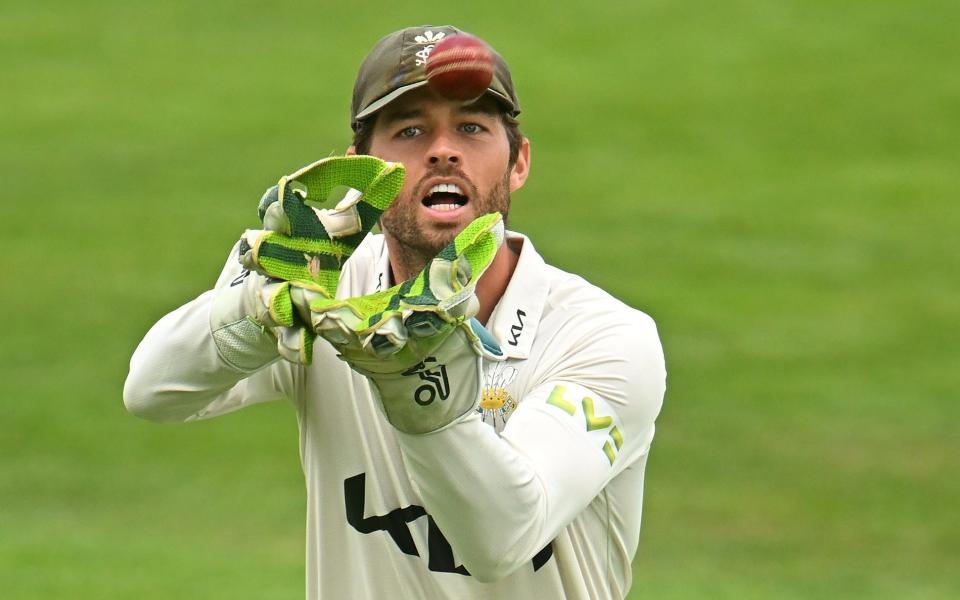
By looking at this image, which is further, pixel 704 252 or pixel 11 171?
pixel 11 171

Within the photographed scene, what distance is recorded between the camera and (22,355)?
13312mm

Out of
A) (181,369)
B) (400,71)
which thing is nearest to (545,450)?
(181,369)

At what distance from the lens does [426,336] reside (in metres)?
3.12

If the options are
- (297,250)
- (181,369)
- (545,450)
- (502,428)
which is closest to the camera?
(297,250)

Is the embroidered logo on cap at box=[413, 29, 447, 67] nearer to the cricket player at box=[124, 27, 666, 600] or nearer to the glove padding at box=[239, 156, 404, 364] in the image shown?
the cricket player at box=[124, 27, 666, 600]

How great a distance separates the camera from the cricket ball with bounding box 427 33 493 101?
3.60 metres

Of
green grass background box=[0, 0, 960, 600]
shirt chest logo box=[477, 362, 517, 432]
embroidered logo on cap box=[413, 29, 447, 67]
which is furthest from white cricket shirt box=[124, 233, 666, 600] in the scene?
green grass background box=[0, 0, 960, 600]

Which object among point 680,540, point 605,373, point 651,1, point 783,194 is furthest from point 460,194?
point 651,1

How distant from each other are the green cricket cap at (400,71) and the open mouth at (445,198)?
0.73 ft

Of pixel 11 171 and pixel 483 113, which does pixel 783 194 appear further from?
pixel 483 113

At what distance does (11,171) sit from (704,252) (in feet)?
22.1

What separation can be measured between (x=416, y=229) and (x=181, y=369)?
0.65 m

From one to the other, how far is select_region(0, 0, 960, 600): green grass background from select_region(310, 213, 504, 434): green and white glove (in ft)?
18.6

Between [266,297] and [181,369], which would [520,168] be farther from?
[266,297]
